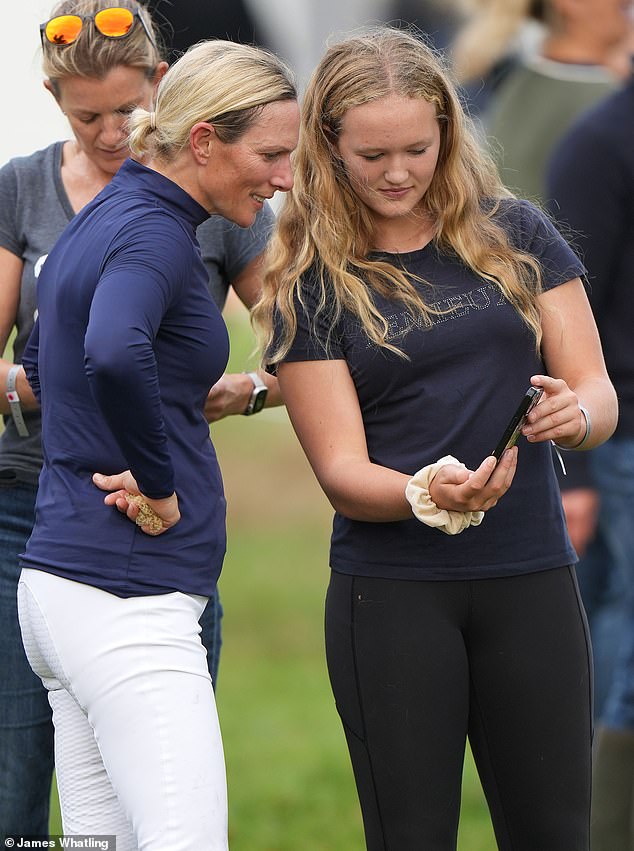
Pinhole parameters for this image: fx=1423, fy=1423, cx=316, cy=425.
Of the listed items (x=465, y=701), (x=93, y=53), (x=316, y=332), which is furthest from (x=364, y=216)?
(x=465, y=701)

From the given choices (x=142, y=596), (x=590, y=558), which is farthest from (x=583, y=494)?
A: (x=142, y=596)

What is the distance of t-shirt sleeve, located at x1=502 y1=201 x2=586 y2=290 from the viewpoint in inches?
106

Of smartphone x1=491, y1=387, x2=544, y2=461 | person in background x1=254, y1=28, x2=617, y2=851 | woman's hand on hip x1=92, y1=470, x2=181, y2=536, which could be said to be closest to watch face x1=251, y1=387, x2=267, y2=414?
person in background x1=254, y1=28, x2=617, y2=851

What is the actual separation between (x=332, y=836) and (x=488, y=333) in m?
2.14

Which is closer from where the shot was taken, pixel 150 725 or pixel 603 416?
pixel 150 725

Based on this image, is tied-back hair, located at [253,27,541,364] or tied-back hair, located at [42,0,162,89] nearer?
tied-back hair, located at [253,27,541,364]

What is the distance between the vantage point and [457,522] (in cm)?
244

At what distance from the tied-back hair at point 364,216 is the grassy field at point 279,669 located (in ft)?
6.62

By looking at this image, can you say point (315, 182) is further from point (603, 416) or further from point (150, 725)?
point (150, 725)

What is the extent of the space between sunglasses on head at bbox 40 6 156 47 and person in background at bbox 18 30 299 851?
0.29 metres

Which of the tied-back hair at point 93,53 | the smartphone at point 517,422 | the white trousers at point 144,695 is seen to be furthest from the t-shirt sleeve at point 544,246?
the white trousers at point 144,695

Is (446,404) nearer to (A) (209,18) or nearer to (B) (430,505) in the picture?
(B) (430,505)

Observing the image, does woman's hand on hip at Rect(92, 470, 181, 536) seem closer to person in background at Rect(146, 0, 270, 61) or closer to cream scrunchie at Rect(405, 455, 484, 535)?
cream scrunchie at Rect(405, 455, 484, 535)

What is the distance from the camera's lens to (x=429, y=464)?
258 centimetres
